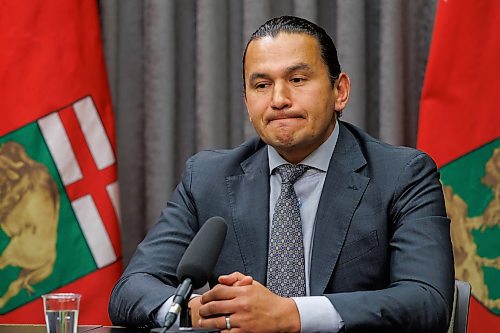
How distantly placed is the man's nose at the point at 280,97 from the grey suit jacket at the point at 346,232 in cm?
22

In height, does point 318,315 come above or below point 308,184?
below

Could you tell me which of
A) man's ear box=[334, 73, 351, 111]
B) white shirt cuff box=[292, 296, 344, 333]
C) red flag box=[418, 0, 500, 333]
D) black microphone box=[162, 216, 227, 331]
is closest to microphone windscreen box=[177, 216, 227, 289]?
black microphone box=[162, 216, 227, 331]

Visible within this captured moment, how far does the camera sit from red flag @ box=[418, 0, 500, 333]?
2.64m

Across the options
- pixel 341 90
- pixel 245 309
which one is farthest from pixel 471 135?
pixel 245 309

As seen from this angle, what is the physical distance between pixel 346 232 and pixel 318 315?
0.40 meters

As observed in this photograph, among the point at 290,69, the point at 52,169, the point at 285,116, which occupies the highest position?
the point at 290,69

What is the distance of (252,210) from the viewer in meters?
2.19

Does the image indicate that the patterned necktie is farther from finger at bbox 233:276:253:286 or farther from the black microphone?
the black microphone

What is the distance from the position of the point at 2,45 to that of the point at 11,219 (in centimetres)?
62

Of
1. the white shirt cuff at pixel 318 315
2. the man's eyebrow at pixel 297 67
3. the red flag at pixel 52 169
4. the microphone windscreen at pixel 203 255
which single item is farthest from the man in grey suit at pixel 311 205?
the red flag at pixel 52 169

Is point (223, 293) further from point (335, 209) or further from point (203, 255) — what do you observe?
point (335, 209)

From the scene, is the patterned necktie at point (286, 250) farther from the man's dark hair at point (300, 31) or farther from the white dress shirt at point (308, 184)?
the man's dark hair at point (300, 31)

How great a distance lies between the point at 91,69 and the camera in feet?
10.0

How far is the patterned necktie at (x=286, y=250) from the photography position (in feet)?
6.82
